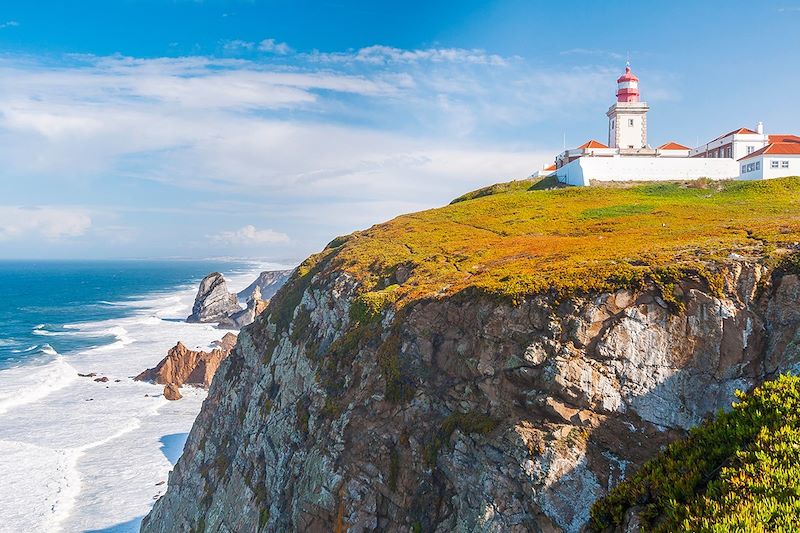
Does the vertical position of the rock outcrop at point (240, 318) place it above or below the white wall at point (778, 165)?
below

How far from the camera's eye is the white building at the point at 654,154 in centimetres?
4019

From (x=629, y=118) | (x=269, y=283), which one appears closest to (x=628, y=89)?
(x=629, y=118)

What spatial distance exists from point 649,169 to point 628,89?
1716 cm

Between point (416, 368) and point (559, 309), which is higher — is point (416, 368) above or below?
below

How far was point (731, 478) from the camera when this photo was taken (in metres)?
7.71

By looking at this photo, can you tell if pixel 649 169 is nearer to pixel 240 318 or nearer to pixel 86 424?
pixel 86 424

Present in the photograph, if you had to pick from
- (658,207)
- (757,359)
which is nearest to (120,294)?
(658,207)

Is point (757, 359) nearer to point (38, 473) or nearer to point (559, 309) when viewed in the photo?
point (559, 309)

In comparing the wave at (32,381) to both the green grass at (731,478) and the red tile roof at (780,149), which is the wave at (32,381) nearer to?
the green grass at (731,478)

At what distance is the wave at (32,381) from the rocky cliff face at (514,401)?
152 ft

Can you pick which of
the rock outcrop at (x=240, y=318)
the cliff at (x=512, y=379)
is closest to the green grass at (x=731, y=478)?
the cliff at (x=512, y=379)

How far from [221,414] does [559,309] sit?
62.6 ft

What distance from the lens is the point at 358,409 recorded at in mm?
16812

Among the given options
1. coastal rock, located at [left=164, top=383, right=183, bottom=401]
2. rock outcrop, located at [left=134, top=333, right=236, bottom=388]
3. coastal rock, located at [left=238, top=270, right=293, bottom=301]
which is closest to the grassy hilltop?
coastal rock, located at [left=164, top=383, right=183, bottom=401]
